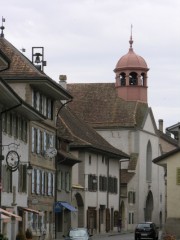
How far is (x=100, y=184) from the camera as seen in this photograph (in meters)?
93.2

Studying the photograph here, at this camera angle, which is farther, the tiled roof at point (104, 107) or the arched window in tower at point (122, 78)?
the arched window in tower at point (122, 78)

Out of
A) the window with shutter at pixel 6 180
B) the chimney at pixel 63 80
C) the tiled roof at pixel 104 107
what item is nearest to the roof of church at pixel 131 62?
the tiled roof at pixel 104 107

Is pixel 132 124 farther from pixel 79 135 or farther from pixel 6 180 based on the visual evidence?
pixel 6 180

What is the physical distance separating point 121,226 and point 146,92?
2567cm

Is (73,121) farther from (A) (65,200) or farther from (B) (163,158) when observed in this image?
(B) (163,158)

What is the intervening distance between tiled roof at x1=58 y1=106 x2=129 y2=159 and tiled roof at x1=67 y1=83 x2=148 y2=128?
49.6 ft

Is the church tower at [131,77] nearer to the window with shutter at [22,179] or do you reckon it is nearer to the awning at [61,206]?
the awning at [61,206]

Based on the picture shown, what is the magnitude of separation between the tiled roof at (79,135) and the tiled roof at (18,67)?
20.4 meters

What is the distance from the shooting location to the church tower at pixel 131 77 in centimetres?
12075

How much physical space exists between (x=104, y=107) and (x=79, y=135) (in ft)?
96.9

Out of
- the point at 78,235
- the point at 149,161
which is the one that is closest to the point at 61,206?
the point at 78,235

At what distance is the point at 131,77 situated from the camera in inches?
4793

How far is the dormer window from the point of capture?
64.3 metres

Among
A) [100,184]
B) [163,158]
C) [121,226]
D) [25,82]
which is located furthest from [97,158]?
[25,82]
